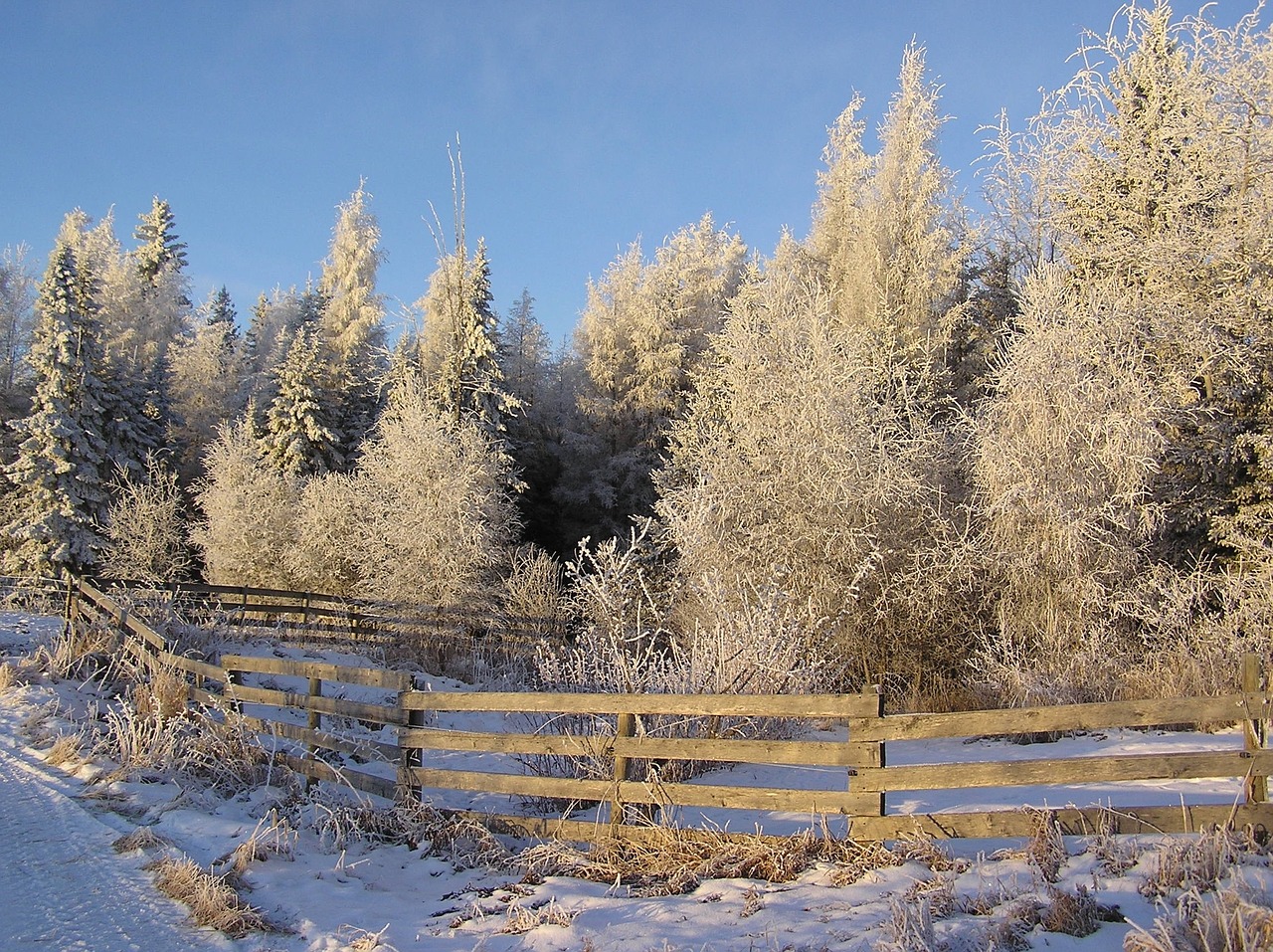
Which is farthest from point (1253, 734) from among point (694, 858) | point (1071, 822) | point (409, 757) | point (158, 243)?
point (158, 243)

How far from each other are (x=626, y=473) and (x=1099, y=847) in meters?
25.9

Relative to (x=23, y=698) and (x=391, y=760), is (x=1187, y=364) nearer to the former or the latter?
(x=391, y=760)

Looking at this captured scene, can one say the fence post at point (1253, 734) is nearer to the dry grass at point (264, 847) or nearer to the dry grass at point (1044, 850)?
the dry grass at point (1044, 850)

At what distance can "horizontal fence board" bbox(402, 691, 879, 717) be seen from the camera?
19.0 feet

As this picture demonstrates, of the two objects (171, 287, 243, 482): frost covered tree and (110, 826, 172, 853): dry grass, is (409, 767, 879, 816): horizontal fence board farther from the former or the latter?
(171, 287, 243, 482): frost covered tree

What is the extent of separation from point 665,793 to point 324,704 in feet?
11.4

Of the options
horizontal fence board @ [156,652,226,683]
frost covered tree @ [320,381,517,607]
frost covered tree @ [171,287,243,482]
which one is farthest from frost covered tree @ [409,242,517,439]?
horizontal fence board @ [156,652,226,683]

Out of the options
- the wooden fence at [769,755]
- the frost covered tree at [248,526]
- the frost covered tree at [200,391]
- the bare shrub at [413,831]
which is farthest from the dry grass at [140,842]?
the frost covered tree at [200,391]

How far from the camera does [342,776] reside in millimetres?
7199

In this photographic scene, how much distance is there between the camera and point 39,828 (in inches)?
238

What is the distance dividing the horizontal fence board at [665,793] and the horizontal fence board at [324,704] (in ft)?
1.65

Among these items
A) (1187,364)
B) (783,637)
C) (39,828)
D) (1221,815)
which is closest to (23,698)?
(39,828)

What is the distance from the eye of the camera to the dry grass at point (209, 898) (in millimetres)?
4805

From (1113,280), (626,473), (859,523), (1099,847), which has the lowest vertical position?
(1099,847)
